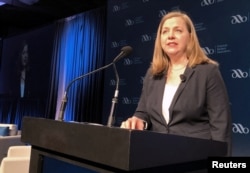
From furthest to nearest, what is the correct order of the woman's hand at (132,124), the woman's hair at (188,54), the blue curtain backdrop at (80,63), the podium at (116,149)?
the blue curtain backdrop at (80,63) → the woman's hair at (188,54) → the woman's hand at (132,124) → the podium at (116,149)

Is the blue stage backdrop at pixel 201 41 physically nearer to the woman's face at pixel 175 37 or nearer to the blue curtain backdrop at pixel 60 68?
the blue curtain backdrop at pixel 60 68

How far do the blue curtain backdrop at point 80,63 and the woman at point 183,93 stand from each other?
4.15m

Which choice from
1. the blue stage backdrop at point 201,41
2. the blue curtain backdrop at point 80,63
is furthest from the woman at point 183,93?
the blue curtain backdrop at point 80,63

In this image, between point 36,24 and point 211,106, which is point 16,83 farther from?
point 211,106

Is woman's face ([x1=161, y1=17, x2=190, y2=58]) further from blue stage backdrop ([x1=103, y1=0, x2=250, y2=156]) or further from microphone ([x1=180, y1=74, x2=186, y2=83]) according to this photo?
blue stage backdrop ([x1=103, y1=0, x2=250, y2=156])

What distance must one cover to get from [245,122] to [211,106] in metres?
→ 2.01

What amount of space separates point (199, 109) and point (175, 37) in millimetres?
427

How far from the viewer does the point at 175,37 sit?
1.70 metres

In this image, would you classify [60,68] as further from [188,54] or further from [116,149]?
[116,149]

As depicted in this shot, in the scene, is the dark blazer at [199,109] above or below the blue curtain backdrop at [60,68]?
below

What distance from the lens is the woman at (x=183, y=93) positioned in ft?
4.88

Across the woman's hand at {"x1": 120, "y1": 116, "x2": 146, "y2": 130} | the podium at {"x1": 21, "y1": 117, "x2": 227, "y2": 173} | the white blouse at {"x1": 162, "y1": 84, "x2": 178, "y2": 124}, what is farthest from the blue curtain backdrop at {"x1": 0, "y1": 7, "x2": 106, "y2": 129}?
the podium at {"x1": 21, "y1": 117, "x2": 227, "y2": 173}

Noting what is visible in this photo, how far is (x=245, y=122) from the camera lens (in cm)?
332

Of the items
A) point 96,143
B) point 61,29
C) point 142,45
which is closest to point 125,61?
point 142,45
